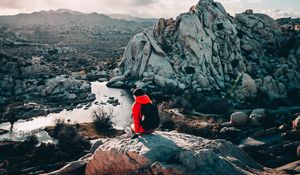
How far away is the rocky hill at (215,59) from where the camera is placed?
213ft

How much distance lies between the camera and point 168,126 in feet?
152

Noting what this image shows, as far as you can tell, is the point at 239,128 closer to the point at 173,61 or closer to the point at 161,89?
the point at 161,89

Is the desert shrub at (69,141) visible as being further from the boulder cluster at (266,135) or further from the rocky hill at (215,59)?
the rocky hill at (215,59)

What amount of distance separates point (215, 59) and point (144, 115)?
176 feet

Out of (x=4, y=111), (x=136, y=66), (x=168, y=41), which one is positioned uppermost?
(x=168, y=41)

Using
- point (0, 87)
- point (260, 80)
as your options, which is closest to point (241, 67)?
point (260, 80)

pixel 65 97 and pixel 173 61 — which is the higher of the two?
pixel 173 61

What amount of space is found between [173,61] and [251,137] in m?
34.4

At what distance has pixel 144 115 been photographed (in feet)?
66.1

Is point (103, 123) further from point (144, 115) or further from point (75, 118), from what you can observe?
point (144, 115)

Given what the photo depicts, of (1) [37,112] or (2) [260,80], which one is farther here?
(2) [260,80]

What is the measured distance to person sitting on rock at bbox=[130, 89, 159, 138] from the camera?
20156mm

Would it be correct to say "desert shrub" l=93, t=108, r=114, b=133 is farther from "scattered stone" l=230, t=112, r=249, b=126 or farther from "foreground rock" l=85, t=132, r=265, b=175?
"foreground rock" l=85, t=132, r=265, b=175

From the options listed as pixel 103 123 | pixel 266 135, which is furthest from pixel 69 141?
pixel 266 135
